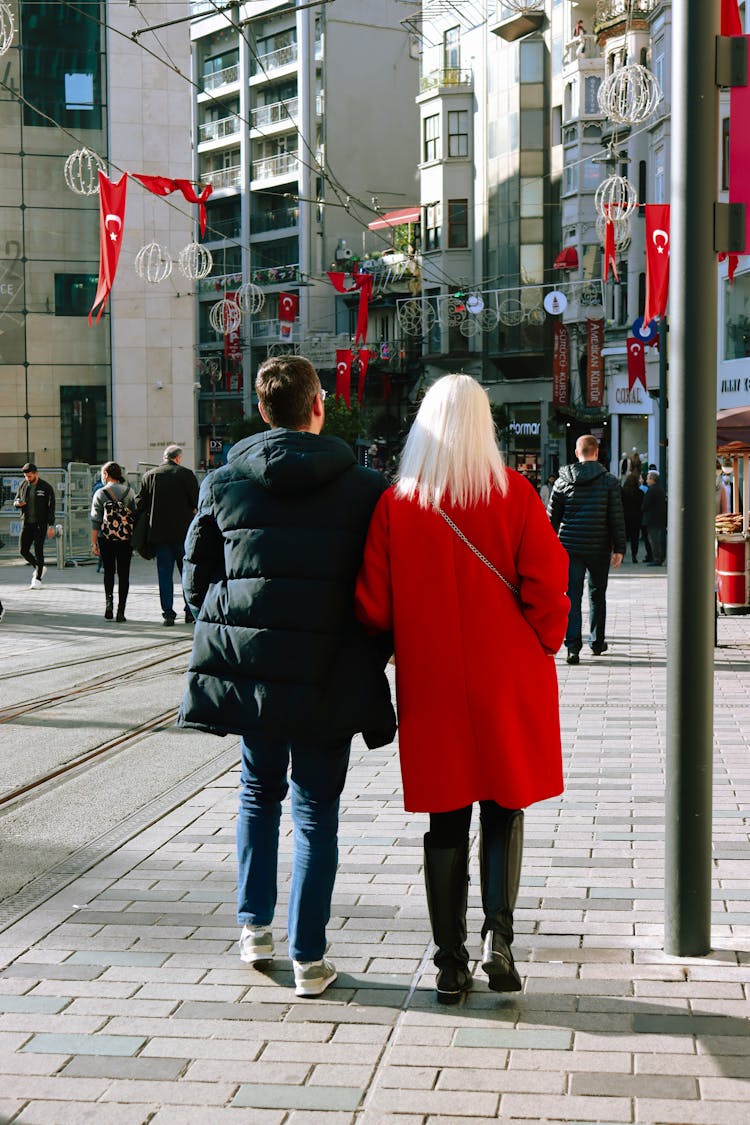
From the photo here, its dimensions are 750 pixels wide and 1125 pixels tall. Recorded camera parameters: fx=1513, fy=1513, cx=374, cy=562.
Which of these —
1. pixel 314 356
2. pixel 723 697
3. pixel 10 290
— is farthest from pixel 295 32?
pixel 723 697

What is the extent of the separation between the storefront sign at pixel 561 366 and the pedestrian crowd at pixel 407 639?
53.5 metres

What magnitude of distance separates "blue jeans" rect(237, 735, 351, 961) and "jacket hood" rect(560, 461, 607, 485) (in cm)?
854

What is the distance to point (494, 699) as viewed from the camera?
13.8ft

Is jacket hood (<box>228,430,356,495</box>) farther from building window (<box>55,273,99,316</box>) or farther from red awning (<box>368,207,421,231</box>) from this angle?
red awning (<box>368,207,421,231</box>)

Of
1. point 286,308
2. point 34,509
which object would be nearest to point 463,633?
point 34,509

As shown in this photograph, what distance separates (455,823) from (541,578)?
0.74 m

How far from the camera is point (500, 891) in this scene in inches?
170

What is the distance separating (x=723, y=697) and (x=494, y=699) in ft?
21.9

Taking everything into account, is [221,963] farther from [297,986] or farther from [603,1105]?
[603,1105]

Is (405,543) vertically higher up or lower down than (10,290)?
lower down

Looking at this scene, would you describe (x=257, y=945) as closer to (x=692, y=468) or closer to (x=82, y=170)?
(x=692, y=468)

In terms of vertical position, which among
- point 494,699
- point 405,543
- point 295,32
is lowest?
point 494,699

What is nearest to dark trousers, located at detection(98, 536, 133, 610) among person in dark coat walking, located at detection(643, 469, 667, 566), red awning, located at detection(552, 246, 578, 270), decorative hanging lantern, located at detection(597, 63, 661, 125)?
decorative hanging lantern, located at detection(597, 63, 661, 125)

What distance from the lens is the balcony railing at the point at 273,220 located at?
281ft
